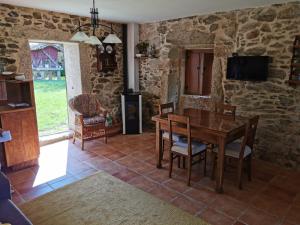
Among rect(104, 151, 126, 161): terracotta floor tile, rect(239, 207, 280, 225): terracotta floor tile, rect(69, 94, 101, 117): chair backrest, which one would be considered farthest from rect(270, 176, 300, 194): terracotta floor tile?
rect(69, 94, 101, 117): chair backrest

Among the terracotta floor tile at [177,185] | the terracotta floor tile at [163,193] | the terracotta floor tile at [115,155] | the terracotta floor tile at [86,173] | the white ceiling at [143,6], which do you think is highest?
the white ceiling at [143,6]

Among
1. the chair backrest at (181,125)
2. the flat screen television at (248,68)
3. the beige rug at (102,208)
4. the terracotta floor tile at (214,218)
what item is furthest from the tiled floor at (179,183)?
the flat screen television at (248,68)

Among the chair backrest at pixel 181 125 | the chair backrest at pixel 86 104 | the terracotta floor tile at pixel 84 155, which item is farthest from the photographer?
the chair backrest at pixel 86 104

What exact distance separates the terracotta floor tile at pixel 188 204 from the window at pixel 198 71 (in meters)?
2.47

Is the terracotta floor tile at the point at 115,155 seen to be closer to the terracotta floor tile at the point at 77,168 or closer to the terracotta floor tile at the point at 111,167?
the terracotta floor tile at the point at 111,167

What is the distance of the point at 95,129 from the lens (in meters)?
4.47

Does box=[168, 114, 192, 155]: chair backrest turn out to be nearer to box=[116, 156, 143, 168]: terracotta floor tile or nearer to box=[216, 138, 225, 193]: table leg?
box=[216, 138, 225, 193]: table leg

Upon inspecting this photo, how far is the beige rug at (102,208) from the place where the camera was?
2.35 m

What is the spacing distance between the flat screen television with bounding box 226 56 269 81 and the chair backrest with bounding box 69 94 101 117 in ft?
8.57

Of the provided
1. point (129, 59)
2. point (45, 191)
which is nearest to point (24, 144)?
point (45, 191)

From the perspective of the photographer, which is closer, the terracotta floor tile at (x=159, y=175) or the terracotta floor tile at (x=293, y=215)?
the terracotta floor tile at (x=293, y=215)

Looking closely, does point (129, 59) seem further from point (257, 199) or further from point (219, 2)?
point (257, 199)

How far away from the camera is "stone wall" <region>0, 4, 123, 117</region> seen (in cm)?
366

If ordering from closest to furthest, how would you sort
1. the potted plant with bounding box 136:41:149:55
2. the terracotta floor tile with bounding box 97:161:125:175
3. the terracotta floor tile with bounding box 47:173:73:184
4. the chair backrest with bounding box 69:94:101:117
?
1. the terracotta floor tile with bounding box 47:173:73:184
2. the terracotta floor tile with bounding box 97:161:125:175
3. the chair backrest with bounding box 69:94:101:117
4. the potted plant with bounding box 136:41:149:55
